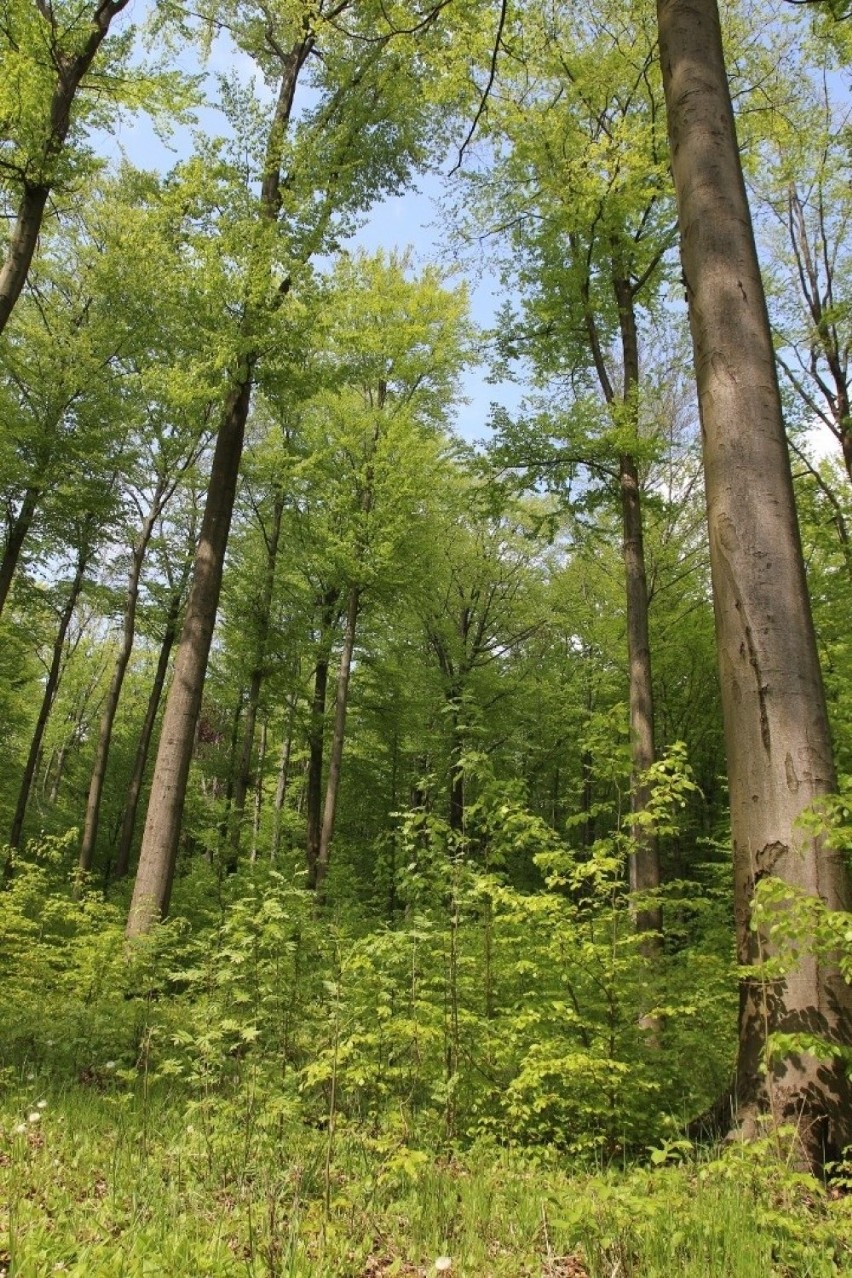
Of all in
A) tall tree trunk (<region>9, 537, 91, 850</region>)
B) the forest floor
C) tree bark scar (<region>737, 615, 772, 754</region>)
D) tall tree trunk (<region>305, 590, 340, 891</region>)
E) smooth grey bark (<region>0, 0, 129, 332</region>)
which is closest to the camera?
the forest floor

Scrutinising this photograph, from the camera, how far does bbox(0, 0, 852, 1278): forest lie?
2.87 m

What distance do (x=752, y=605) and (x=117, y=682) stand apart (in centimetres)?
1601

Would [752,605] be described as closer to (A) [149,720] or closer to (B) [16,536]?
(B) [16,536]

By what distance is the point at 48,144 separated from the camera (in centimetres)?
737

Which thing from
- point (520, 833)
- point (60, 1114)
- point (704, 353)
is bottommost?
point (60, 1114)

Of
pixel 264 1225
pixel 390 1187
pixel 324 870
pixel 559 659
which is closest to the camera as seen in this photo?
pixel 264 1225

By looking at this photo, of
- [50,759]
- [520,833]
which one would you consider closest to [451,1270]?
[520,833]

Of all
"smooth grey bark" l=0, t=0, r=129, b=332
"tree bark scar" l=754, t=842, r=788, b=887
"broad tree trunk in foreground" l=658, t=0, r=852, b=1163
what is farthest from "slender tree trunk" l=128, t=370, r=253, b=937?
"tree bark scar" l=754, t=842, r=788, b=887

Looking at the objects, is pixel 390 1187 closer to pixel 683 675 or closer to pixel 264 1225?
pixel 264 1225

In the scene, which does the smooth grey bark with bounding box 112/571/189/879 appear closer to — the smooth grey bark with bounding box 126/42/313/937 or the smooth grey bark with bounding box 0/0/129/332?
the smooth grey bark with bounding box 126/42/313/937

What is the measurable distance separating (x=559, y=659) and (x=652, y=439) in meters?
11.7

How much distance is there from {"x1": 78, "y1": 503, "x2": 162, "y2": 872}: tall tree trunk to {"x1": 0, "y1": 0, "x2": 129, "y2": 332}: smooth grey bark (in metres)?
9.66

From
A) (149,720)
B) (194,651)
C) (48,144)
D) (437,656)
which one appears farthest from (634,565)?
(149,720)

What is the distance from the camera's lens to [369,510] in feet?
43.2
